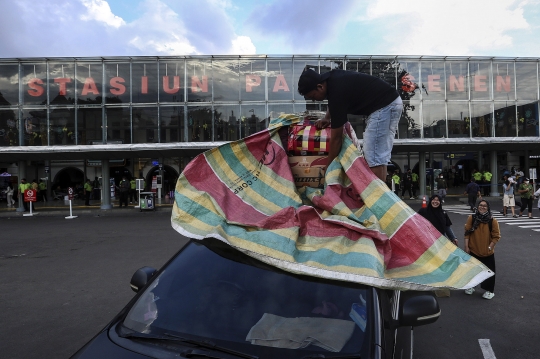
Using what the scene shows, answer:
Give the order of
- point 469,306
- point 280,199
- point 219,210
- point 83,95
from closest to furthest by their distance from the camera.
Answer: point 219,210 < point 280,199 < point 469,306 < point 83,95

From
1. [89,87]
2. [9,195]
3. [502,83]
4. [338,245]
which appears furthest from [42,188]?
[502,83]

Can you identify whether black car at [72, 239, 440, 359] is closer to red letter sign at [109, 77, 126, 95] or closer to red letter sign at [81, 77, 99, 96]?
red letter sign at [109, 77, 126, 95]

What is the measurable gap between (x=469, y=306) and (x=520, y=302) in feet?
2.81

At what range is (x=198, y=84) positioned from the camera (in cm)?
2306

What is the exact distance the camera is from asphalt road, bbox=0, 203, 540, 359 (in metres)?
4.60

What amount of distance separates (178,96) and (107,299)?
18.3 meters

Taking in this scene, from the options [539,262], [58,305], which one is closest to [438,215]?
[539,262]

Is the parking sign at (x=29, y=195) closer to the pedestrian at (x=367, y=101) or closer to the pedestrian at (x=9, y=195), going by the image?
the pedestrian at (x=9, y=195)

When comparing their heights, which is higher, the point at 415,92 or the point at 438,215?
the point at 415,92

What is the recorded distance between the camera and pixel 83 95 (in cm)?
2280

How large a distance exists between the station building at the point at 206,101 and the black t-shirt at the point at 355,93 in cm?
1883

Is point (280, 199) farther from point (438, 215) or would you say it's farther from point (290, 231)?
point (438, 215)

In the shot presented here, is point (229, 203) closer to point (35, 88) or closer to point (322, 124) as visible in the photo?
point (322, 124)

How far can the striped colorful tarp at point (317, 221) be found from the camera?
2.09 metres
